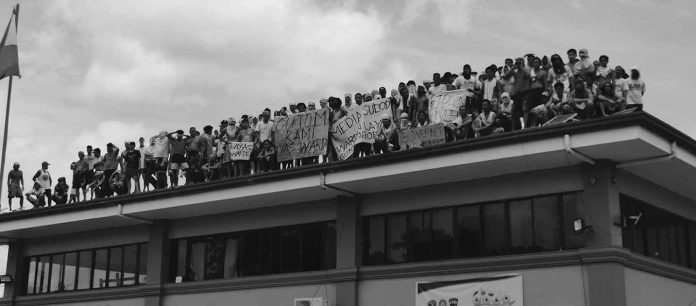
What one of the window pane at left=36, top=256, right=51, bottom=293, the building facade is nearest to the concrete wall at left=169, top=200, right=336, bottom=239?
the building facade

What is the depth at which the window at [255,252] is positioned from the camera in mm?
23688

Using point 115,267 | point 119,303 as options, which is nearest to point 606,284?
point 119,303

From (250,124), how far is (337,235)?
4228 mm

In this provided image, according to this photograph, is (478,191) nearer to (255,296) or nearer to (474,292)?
(474,292)

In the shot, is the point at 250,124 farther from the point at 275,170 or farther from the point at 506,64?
the point at 506,64

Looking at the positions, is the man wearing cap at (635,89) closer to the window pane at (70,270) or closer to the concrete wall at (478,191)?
the concrete wall at (478,191)

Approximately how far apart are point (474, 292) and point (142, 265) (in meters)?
11.0

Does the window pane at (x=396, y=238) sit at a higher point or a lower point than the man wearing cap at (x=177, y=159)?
lower

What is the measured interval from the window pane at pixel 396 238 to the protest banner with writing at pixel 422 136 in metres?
1.96

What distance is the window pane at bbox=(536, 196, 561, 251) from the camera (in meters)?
20.0

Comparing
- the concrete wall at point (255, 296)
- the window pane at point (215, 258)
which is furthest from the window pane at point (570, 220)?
the window pane at point (215, 258)

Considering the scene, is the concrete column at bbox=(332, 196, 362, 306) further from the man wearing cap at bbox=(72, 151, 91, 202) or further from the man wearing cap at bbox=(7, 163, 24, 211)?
the man wearing cap at bbox=(7, 163, 24, 211)

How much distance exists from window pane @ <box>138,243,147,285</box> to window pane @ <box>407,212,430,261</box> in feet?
29.0

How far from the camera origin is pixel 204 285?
25.2 m
